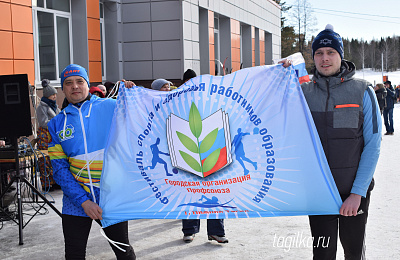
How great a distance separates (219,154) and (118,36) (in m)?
13.1

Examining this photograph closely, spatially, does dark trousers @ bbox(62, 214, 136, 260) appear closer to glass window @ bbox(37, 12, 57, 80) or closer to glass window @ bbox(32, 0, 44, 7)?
glass window @ bbox(37, 12, 57, 80)

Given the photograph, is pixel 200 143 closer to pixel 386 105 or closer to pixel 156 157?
pixel 156 157

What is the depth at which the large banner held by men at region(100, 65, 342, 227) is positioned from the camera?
3.40m

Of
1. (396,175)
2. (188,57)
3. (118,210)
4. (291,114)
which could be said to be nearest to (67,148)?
(118,210)

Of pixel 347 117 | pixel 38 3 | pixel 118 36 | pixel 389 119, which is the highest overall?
pixel 38 3

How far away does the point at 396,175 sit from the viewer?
30.2 feet

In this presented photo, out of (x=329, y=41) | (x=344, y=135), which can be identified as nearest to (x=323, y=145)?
(x=344, y=135)

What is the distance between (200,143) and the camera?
3.58 metres

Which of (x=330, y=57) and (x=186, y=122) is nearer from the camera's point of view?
(x=330, y=57)

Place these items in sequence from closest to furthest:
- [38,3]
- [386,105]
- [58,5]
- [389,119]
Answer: [38,3], [58,5], [389,119], [386,105]

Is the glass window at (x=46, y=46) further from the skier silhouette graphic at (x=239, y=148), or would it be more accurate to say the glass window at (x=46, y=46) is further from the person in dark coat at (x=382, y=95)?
the person in dark coat at (x=382, y=95)

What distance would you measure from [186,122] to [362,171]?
131cm

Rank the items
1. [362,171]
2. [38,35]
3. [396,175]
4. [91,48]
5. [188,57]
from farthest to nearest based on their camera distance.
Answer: [188,57]
[91,48]
[38,35]
[396,175]
[362,171]

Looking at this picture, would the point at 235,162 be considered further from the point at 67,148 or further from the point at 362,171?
the point at 67,148
